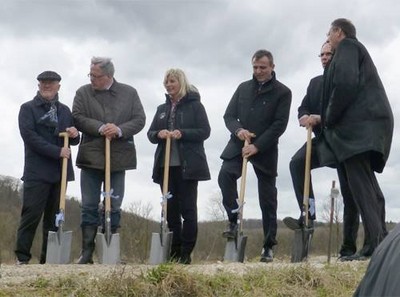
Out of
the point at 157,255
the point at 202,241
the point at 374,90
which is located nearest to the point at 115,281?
the point at 157,255

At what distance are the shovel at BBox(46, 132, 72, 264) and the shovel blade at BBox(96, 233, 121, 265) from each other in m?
0.30

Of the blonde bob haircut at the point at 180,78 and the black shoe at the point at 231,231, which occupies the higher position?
the blonde bob haircut at the point at 180,78

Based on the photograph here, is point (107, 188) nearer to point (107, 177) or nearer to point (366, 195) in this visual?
point (107, 177)

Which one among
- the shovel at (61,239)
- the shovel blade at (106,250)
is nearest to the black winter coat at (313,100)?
the shovel blade at (106,250)

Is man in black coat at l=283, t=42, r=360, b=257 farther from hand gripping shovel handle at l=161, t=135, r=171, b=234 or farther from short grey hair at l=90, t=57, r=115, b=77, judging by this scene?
short grey hair at l=90, t=57, r=115, b=77

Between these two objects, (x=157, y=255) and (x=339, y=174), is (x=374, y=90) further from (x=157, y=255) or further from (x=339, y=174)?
(x=157, y=255)

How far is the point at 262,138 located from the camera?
7609 millimetres

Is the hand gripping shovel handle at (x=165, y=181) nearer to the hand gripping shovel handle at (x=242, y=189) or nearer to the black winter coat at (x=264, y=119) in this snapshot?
the black winter coat at (x=264, y=119)

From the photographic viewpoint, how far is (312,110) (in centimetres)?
776

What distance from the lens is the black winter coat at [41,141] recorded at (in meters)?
7.54

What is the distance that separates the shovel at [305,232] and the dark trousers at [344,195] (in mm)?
69

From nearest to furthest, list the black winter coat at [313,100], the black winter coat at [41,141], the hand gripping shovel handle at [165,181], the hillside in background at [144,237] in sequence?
the black winter coat at [41,141]
the black winter coat at [313,100]
the hand gripping shovel handle at [165,181]
the hillside in background at [144,237]

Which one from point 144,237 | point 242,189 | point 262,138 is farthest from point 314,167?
point 144,237

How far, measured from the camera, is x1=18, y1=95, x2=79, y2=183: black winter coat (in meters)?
7.54
